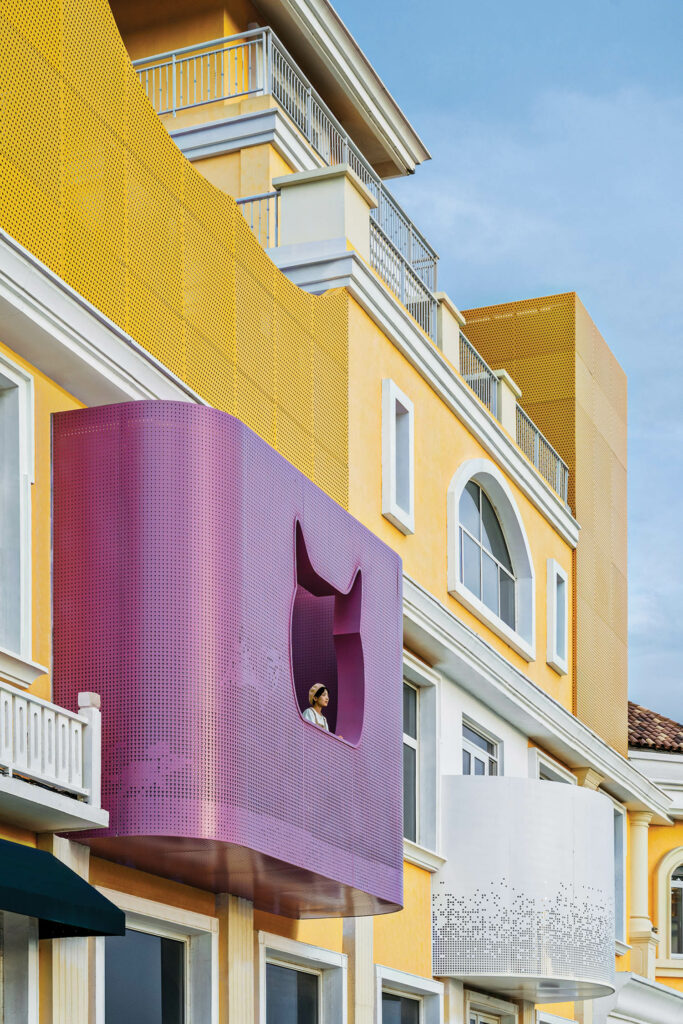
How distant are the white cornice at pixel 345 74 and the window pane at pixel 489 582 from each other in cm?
817

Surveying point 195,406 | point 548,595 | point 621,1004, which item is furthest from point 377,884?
point 621,1004

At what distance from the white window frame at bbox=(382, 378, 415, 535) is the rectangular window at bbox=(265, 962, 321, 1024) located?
5.53 meters

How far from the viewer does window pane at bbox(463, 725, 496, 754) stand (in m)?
23.3

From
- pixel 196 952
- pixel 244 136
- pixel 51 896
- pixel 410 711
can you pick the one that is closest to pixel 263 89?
pixel 244 136

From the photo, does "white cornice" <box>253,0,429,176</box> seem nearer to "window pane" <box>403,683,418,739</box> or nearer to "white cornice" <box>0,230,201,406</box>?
"window pane" <box>403,683,418,739</box>

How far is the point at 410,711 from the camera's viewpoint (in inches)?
848

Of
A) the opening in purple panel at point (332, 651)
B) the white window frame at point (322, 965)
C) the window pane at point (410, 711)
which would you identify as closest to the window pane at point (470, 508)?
the window pane at point (410, 711)

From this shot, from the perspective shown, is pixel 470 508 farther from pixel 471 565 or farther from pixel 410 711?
pixel 410 711

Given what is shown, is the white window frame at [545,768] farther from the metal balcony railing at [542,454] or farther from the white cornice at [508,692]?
the metal balcony railing at [542,454]

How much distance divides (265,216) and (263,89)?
251 cm

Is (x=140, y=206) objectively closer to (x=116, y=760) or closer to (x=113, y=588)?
(x=113, y=588)

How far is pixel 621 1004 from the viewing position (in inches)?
1125

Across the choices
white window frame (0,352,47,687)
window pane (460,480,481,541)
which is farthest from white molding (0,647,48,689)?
window pane (460,480,481,541)

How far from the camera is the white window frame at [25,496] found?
13180 millimetres
